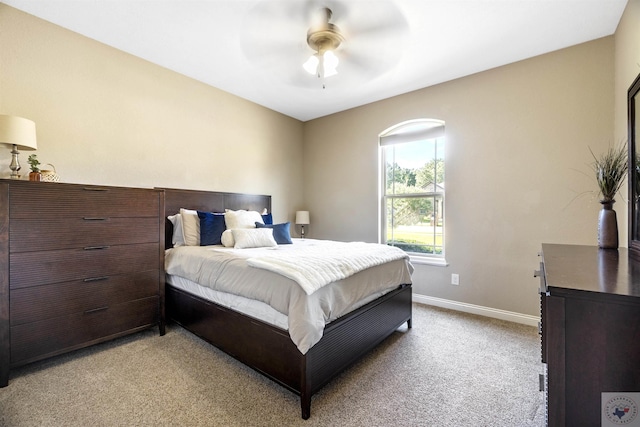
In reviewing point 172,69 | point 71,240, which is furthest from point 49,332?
point 172,69

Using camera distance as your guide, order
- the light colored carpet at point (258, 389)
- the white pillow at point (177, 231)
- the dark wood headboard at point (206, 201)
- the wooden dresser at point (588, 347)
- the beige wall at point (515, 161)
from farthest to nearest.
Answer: the dark wood headboard at point (206, 201)
the white pillow at point (177, 231)
the beige wall at point (515, 161)
the light colored carpet at point (258, 389)
the wooden dresser at point (588, 347)

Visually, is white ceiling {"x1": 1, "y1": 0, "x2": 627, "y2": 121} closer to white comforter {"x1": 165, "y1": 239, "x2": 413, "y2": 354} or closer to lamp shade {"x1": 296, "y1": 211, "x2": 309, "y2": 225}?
white comforter {"x1": 165, "y1": 239, "x2": 413, "y2": 354}

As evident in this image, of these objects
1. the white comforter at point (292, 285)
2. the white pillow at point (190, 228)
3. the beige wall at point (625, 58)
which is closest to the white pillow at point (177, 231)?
the white pillow at point (190, 228)

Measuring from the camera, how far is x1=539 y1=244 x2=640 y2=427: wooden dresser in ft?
2.59

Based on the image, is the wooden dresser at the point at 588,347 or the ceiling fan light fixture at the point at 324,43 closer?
the wooden dresser at the point at 588,347

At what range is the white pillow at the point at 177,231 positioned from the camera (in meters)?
2.92

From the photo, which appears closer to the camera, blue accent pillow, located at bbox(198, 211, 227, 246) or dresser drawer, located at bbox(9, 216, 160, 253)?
dresser drawer, located at bbox(9, 216, 160, 253)

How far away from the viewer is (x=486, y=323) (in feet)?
9.32

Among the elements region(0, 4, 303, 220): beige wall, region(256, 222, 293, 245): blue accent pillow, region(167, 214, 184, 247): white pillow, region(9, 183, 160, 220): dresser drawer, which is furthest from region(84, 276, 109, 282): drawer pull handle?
region(256, 222, 293, 245): blue accent pillow

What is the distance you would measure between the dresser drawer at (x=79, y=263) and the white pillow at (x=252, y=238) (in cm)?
73

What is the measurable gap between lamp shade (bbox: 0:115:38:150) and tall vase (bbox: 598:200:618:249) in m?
3.89

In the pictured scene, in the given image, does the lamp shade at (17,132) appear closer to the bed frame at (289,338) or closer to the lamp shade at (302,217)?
the bed frame at (289,338)

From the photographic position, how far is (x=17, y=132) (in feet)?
6.39

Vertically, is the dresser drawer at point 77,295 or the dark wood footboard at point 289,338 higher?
the dresser drawer at point 77,295
